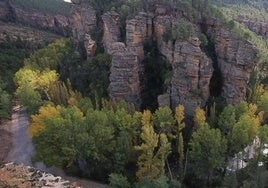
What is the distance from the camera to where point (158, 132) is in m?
55.7

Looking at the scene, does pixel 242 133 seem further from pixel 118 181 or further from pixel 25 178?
pixel 25 178

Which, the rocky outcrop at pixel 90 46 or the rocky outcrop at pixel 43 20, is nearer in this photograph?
the rocky outcrop at pixel 90 46

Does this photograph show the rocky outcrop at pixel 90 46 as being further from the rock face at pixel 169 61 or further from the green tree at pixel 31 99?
the green tree at pixel 31 99

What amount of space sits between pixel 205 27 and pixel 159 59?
27.5 feet

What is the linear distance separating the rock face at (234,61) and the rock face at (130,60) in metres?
10.9

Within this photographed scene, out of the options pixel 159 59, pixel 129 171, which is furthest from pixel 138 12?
pixel 129 171

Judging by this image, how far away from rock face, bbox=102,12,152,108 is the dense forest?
1776 millimetres

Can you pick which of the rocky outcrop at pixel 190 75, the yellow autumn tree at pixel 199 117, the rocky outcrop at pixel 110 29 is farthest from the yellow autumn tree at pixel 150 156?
the rocky outcrop at pixel 110 29

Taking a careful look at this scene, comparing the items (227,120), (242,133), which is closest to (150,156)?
(242,133)

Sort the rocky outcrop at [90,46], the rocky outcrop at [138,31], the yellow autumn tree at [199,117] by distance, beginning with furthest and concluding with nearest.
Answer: the rocky outcrop at [90,46]
the rocky outcrop at [138,31]
the yellow autumn tree at [199,117]

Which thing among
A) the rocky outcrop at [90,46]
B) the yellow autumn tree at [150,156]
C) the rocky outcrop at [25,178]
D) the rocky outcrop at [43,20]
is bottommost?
the yellow autumn tree at [150,156]

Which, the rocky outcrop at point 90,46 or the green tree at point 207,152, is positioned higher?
the rocky outcrop at point 90,46

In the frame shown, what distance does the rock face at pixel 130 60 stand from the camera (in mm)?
59438

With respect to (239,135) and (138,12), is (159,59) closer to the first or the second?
(138,12)
